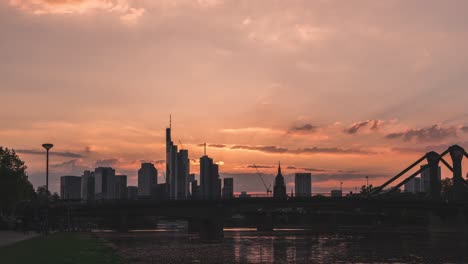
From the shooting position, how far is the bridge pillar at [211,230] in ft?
461

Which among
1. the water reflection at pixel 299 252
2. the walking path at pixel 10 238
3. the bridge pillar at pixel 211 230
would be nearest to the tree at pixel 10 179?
the walking path at pixel 10 238

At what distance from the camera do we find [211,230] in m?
144

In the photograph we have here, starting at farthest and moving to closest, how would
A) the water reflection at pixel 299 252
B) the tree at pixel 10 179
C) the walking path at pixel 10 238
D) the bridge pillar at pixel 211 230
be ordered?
the bridge pillar at pixel 211 230 < the tree at pixel 10 179 < the walking path at pixel 10 238 < the water reflection at pixel 299 252

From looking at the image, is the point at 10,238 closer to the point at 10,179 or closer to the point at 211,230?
the point at 10,179

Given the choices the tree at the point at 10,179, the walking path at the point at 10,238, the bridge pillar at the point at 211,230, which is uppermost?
the tree at the point at 10,179

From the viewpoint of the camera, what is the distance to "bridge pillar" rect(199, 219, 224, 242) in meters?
141

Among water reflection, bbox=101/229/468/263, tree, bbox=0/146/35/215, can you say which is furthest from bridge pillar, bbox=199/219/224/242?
tree, bbox=0/146/35/215

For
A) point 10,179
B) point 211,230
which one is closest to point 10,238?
point 10,179

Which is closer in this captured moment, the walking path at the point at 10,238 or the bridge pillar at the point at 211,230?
the walking path at the point at 10,238

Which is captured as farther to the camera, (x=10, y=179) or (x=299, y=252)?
(x=10, y=179)

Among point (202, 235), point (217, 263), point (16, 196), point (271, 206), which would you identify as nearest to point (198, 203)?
point (202, 235)

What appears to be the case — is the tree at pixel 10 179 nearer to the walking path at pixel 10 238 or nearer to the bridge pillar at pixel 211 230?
the walking path at pixel 10 238

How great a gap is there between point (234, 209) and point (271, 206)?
9.47 meters

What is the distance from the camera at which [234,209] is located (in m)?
147
